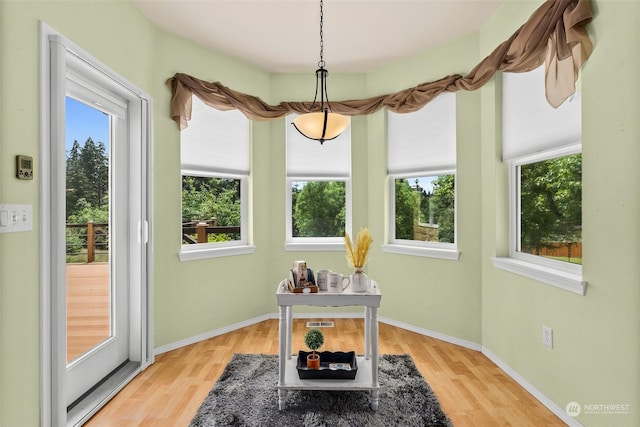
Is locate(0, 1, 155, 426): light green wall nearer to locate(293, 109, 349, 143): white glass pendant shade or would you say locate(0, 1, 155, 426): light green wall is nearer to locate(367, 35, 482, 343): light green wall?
locate(293, 109, 349, 143): white glass pendant shade

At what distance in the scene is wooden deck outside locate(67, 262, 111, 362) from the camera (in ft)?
7.15

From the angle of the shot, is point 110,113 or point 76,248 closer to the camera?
point 76,248

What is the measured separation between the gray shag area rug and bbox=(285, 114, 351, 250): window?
1.66 m

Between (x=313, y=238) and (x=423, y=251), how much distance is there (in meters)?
1.24

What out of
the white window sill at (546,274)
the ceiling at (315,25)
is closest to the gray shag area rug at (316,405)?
the white window sill at (546,274)

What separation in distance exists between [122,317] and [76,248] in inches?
29.0

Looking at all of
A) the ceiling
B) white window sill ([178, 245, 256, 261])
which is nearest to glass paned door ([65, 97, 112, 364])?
white window sill ([178, 245, 256, 261])

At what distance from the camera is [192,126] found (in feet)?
10.8

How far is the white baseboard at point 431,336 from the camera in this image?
2145mm

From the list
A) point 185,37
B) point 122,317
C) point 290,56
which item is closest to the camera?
point 122,317

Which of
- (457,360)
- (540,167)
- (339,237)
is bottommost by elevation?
(457,360)

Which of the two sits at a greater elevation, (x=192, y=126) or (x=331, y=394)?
(x=192, y=126)

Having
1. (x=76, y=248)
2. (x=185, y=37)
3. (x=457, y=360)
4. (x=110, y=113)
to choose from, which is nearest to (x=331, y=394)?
(x=457, y=360)

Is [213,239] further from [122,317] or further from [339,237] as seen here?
[339,237]
